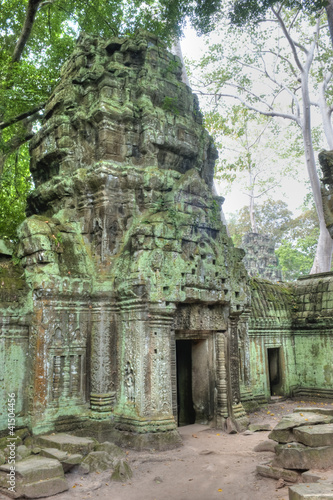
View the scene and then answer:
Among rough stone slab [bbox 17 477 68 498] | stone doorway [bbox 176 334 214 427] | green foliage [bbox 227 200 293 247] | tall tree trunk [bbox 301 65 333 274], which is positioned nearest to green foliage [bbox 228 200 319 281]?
green foliage [bbox 227 200 293 247]

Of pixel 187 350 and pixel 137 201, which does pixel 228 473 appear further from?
pixel 137 201

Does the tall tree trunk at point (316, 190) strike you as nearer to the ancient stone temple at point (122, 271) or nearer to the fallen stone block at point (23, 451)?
the ancient stone temple at point (122, 271)

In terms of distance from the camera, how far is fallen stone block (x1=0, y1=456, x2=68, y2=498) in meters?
4.87

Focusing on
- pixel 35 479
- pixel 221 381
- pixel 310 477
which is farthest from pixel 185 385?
pixel 35 479

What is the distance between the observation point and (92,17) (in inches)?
480

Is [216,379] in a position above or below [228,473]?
above

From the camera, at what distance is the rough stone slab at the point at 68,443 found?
19.7 feet

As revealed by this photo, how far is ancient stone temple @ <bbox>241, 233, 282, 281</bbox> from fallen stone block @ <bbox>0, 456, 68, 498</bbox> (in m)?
20.9

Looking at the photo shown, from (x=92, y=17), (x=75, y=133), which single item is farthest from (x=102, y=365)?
(x=92, y=17)

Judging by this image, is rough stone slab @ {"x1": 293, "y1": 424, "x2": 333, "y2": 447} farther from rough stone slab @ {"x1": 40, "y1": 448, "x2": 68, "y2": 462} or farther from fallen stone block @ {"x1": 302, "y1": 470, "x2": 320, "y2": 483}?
rough stone slab @ {"x1": 40, "y1": 448, "x2": 68, "y2": 462}

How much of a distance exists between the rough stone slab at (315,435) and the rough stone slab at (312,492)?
2.78 ft

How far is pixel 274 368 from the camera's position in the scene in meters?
12.4

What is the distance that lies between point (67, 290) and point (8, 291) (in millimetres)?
980

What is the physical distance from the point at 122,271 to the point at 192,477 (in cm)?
357
